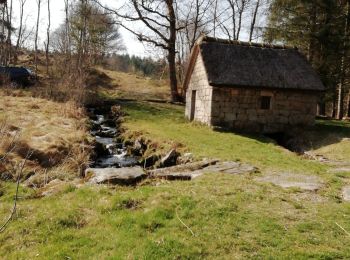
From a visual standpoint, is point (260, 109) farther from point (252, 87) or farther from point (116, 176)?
point (116, 176)

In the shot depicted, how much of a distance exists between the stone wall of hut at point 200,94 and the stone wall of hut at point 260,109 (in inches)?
20.3

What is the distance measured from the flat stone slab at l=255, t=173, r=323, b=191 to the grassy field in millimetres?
246

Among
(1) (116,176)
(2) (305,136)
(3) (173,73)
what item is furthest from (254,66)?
(1) (116,176)

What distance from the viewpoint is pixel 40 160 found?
10773 mm

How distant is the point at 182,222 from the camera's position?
5762 millimetres

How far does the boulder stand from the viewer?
455 inches

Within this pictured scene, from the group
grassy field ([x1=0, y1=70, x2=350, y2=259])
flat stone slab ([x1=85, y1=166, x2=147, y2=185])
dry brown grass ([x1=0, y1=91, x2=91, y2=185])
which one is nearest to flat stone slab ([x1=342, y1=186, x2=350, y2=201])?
grassy field ([x1=0, y1=70, x2=350, y2=259])

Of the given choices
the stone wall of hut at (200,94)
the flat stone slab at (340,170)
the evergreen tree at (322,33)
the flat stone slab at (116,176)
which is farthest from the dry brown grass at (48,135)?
the evergreen tree at (322,33)

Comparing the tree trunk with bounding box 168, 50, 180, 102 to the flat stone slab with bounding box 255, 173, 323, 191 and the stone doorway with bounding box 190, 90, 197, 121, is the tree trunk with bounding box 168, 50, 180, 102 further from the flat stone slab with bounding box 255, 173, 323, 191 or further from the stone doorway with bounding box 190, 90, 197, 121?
the flat stone slab with bounding box 255, 173, 323, 191

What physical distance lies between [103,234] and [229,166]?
4993 millimetres

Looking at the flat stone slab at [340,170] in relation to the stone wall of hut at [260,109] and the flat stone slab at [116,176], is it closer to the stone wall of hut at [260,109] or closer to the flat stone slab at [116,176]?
the flat stone slab at [116,176]

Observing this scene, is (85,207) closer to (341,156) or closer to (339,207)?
(339,207)

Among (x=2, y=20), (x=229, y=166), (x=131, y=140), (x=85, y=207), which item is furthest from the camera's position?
(x=2, y=20)

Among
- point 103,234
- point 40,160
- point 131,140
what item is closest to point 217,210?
point 103,234
